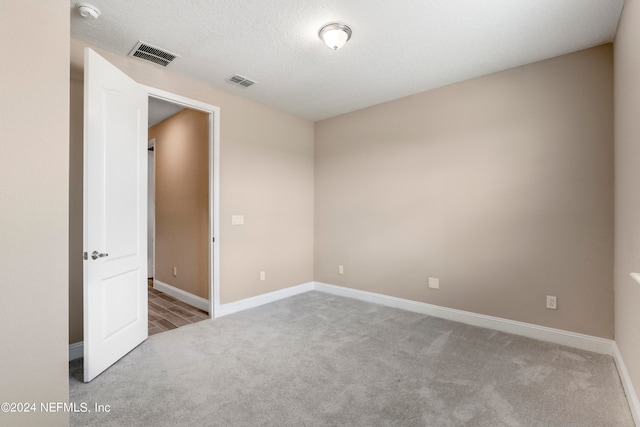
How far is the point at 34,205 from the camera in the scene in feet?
4.39

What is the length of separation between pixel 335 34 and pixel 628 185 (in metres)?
2.33

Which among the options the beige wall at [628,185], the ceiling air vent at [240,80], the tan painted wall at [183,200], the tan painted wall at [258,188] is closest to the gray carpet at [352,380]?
the beige wall at [628,185]

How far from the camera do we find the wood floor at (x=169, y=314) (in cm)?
328

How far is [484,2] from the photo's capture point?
2.07m

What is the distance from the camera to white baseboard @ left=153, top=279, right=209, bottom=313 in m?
3.88

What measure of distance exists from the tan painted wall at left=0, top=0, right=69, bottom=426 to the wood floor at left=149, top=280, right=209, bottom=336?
1831mm

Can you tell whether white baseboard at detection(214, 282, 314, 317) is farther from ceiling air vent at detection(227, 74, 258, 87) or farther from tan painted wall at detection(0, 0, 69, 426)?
ceiling air vent at detection(227, 74, 258, 87)

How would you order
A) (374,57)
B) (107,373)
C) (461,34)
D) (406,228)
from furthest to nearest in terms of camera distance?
(406,228), (374,57), (461,34), (107,373)

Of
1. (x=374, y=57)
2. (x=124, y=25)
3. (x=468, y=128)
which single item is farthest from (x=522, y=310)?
(x=124, y=25)

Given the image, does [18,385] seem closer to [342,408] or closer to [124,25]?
[342,408]

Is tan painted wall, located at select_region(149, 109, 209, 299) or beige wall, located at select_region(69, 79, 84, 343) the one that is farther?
tan painted wall, located at select_region(149, 109, 209, 299)

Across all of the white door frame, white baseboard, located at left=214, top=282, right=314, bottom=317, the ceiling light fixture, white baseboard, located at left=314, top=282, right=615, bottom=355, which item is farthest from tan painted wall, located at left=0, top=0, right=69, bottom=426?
white baseboard, located at left=314, top=282, right=615, bottom=355

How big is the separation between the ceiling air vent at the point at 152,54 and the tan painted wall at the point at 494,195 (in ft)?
7.99

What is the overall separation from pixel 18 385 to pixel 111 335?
117 cm
